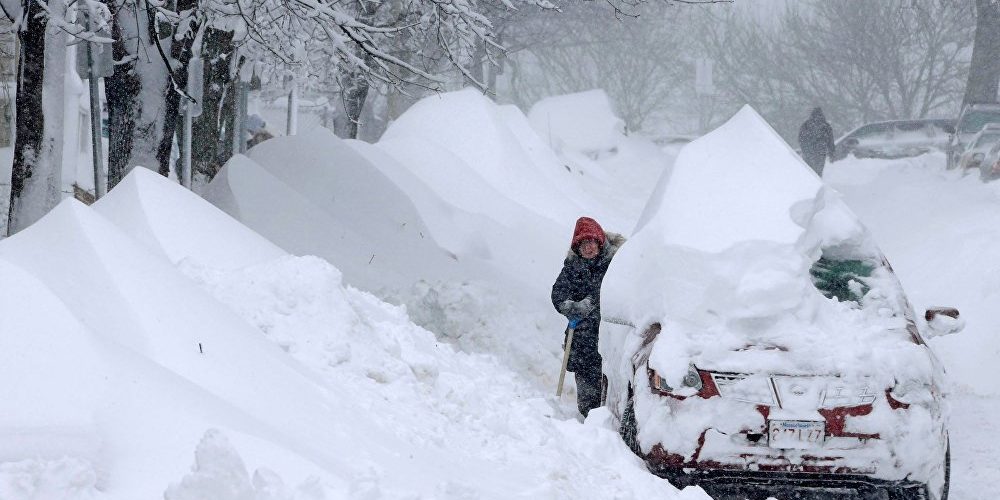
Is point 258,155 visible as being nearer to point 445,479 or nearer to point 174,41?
point 174,41

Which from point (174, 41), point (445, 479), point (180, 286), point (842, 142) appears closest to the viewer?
point (445, 479)

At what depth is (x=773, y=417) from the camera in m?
5.43

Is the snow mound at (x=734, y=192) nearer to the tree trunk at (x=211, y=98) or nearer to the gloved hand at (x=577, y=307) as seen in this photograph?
the gloved hand at (x=577, y=307)

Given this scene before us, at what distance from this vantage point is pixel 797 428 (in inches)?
214

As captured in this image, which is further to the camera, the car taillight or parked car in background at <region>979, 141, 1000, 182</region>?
parked car in background at <region>979, 141, 1000, 182</region>

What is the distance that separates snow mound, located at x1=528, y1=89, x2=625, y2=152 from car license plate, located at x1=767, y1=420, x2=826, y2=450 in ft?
59.6

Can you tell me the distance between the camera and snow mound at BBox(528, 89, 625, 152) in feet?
80.0

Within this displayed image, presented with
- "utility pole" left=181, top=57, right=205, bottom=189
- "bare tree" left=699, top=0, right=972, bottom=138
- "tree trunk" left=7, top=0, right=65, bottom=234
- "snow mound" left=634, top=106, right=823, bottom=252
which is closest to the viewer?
"snow mound" left=634, top=106, right=823, bottom=252

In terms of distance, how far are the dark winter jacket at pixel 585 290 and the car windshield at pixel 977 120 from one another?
19.3 m

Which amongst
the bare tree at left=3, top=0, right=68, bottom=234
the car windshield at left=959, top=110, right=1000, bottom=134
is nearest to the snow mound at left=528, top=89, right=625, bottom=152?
the car windshield at left=959, top=110, right=1000, bottom=134

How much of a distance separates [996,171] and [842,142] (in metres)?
10.0

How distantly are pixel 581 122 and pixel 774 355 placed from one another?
19768mm

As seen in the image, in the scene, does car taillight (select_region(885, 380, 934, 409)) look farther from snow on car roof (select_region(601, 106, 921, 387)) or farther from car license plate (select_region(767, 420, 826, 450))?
car license plate (select_region(767, 420, 826, 450))

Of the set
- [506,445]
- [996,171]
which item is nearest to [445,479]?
[506,445]
